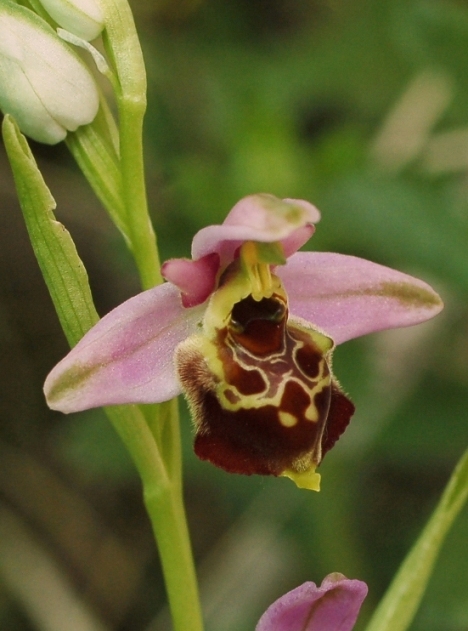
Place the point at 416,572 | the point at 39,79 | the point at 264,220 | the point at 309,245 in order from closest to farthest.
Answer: the point at 264,220, the point at 39,79, the point at 416,572, the point at 309,245

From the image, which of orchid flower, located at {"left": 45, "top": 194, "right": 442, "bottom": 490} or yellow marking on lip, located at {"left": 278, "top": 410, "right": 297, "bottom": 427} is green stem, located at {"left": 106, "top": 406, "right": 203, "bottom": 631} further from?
yellow marking on lip, located at {"left": 278, "top": 410, "right": 297, "bottom": 427}

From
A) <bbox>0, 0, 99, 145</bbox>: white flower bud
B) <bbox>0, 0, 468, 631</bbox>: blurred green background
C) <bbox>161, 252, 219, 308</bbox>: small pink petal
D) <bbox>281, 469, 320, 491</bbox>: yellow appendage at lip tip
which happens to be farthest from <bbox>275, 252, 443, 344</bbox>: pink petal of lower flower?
<bbox>0, 0, 468, 631</bbox>: blurred green background

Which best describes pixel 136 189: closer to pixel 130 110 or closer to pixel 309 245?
pixel 130 110

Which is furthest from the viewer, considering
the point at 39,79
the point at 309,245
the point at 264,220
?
the point at 309,245

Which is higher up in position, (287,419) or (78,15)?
(78,15)

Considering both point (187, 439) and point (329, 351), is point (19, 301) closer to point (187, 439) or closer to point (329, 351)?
point (187, 439)

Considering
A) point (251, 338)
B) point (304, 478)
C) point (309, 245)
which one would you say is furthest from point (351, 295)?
point (309, 245)
